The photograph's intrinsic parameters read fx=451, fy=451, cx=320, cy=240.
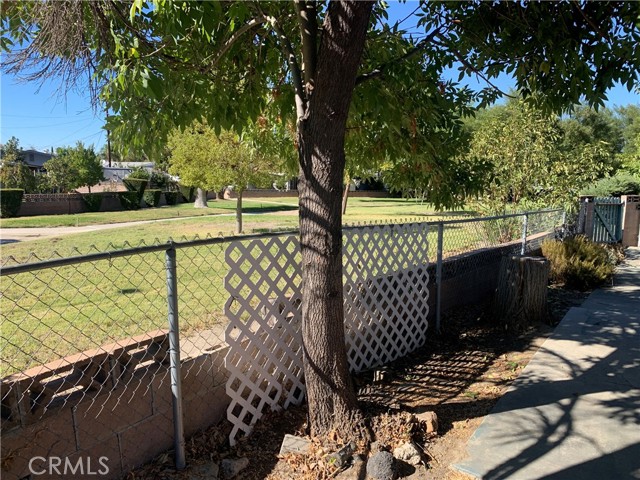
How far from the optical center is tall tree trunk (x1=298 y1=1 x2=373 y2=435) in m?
3.07

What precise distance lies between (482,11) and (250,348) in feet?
13.3

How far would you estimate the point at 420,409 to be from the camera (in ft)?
12.5

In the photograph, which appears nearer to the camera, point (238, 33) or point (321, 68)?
point (321, 68)

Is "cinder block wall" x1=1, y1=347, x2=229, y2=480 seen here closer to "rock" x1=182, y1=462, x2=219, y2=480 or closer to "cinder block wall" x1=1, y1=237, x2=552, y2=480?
"cinder block wall" x1=1, y1=237, x2=552, y2=480

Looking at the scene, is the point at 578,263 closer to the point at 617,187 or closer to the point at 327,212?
the point at 327,212

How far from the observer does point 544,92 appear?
178 inches

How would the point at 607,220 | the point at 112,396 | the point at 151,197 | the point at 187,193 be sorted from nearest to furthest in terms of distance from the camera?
the point at 112,396 → the point at 607,220 → the point at 151,197 → the point at 187,193

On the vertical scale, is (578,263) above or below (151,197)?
below

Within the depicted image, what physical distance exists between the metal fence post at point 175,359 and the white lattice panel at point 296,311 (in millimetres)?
387

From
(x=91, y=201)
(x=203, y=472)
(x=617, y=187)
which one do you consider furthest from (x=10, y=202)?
(x=617, y=187)

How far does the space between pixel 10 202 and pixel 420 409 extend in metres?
27.7

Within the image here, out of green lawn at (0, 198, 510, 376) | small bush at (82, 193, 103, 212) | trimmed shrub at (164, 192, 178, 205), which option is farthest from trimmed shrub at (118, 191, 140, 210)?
green lawn at (0, 198, 510, 376)

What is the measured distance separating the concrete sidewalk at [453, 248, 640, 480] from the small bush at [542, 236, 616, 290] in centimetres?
260

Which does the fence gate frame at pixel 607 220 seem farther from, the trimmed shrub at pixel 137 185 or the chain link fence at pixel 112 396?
the trimmed shrub at pixel 137 185
